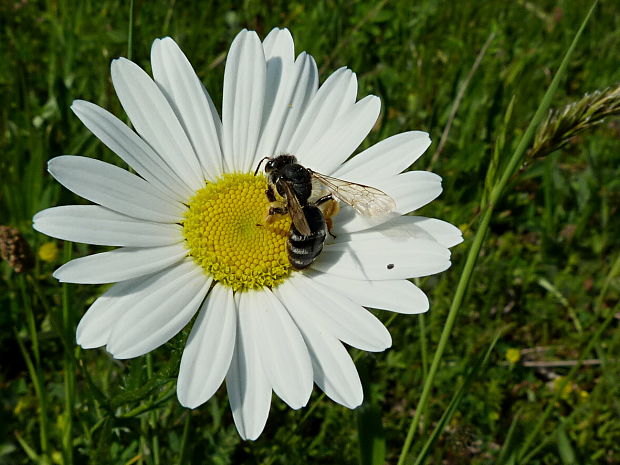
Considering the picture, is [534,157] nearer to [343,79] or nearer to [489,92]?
[343,79]

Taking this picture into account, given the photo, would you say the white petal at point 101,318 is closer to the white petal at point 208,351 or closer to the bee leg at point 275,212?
the white petal at point 208,351

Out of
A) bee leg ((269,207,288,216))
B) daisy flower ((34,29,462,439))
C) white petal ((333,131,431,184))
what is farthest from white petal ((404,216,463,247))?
bee leg ((269,207,288,216))

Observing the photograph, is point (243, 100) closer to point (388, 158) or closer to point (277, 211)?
point (277, 211)

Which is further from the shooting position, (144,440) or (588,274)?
(588,274)

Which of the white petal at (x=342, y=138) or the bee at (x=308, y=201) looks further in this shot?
the white petal at (x=342, y=138)

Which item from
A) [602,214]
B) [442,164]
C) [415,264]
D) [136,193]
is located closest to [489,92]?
[442,164]

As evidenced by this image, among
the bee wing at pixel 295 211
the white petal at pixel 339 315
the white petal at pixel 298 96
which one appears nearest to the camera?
the white petal at pixel 339 315

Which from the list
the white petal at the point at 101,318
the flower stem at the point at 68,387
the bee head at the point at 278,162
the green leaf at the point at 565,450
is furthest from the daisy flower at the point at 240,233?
the green leaf at the point at 565,450
